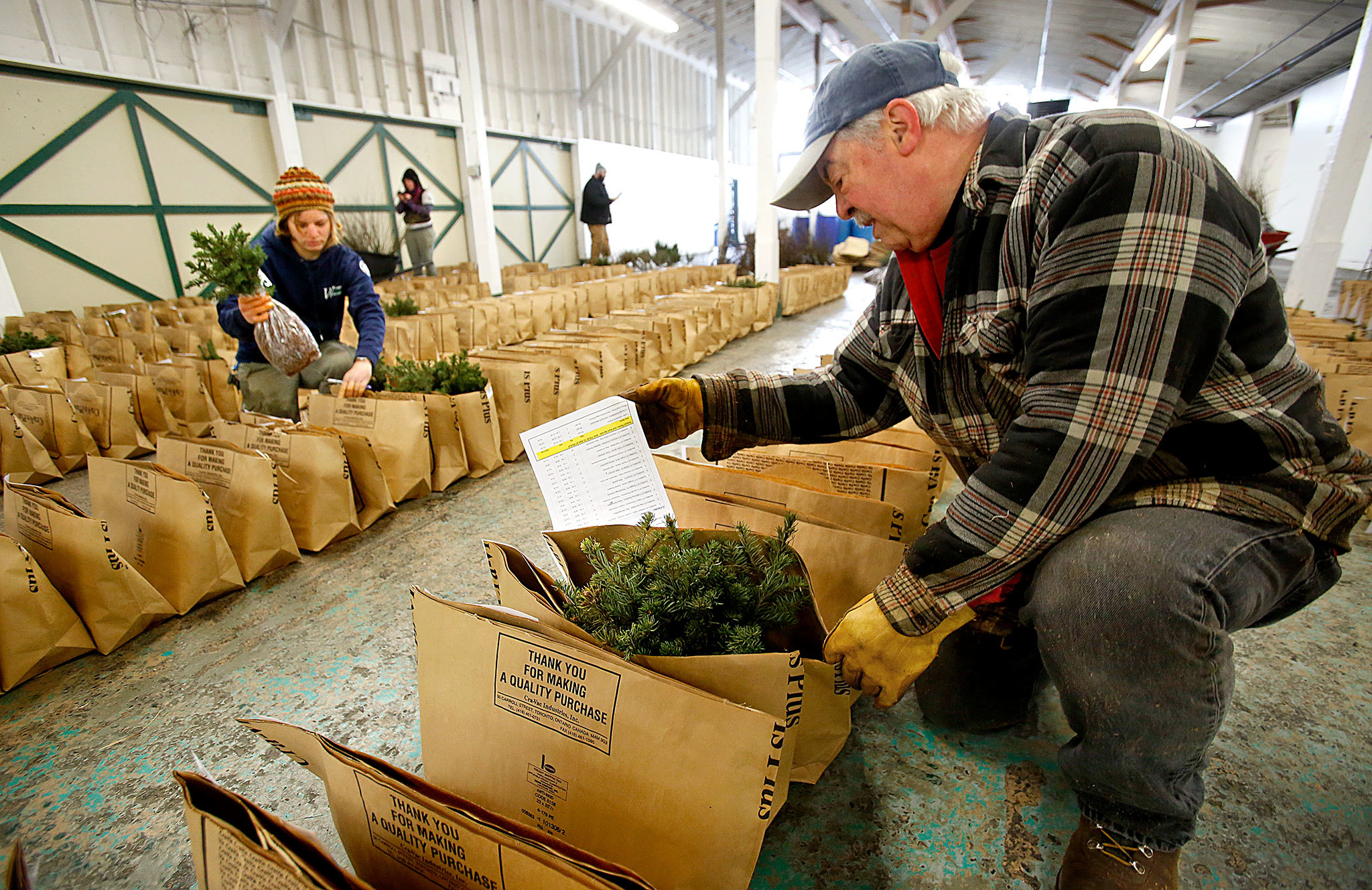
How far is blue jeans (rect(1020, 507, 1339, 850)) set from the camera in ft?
2.60

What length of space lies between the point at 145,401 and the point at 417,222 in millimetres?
6050

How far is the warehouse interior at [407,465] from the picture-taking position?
98 cm

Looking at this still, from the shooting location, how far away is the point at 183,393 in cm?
303

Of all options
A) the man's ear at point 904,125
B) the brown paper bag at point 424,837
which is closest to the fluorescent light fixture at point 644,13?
the man's ear at point 904,125

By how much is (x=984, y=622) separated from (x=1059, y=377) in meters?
0.57

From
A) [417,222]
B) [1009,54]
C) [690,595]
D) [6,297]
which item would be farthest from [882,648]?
[1009,54]

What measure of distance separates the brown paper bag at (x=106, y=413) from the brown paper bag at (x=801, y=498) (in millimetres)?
2856

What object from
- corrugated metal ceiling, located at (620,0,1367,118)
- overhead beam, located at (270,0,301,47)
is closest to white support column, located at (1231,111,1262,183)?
corrugated metal ceiling, located at (620,0,1367,118)

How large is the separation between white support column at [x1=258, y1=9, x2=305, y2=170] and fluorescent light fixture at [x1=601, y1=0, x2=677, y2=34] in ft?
13.5

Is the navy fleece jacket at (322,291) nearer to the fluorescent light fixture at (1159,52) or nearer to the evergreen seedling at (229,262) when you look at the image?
the evergreen seedling at (229,262)

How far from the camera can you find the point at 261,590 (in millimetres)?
1783

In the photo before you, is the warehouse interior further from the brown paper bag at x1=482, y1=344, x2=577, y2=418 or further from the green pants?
the green pants

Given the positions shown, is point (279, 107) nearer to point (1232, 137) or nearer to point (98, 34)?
point (98, 34)

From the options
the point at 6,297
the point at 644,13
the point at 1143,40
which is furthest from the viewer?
the point at 1143,40
